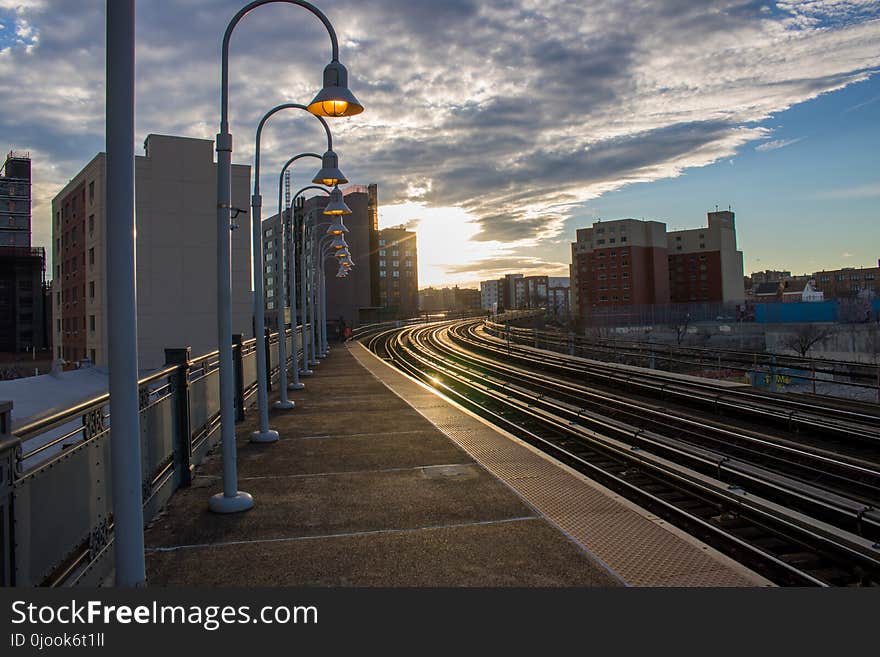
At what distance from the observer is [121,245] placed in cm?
386

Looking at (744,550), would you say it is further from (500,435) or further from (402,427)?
(402,427)

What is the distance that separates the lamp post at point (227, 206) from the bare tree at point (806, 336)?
5415cm

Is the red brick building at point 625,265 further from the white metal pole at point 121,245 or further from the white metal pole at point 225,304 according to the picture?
the white metal pole at point 121,245

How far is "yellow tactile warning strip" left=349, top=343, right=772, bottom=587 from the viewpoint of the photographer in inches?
184

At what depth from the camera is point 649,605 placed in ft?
A: 13.4

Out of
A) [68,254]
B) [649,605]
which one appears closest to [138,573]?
[649,605]

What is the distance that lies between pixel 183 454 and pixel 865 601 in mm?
6723

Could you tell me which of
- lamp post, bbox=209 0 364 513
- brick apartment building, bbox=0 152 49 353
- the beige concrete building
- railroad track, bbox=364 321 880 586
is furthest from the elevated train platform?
brick apartment building, bbox=0 152 49 353

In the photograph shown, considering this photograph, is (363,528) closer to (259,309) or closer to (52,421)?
(52,421)

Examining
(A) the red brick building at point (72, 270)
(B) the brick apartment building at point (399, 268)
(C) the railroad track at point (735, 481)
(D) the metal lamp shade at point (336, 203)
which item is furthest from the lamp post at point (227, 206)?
(B) the brick apartment building at point (399, 268)

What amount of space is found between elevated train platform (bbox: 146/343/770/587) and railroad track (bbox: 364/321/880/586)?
1.27 m

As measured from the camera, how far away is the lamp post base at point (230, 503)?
6.54m

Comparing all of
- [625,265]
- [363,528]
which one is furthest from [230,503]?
[625,265]

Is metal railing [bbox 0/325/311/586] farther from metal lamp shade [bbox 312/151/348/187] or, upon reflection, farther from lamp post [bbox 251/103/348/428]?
metal lamp shade [bbox 312/151/348/187]
